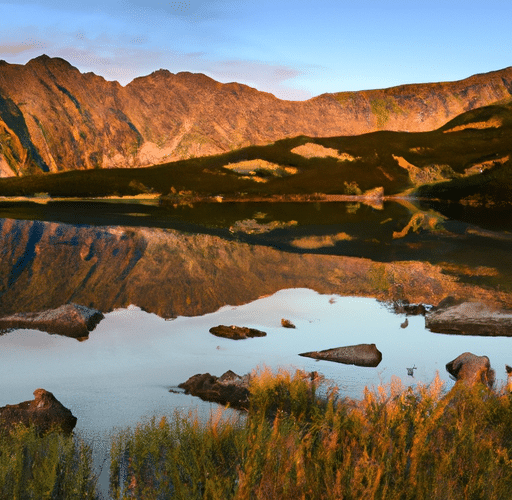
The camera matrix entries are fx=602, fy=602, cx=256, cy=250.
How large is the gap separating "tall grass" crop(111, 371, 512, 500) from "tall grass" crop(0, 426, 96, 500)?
52cm

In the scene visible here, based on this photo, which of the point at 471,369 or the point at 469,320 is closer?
the point at 471,369

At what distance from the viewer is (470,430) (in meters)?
9.03

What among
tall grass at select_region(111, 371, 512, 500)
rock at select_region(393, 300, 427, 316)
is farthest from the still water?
tall grass at select_region(111, 371, 512, 500)

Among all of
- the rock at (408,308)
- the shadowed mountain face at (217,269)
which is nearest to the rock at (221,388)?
the shadowed mountain face at (217,269)

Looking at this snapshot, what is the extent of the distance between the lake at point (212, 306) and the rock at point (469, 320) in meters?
0.50

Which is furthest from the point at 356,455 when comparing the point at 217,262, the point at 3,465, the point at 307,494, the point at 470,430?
the point at 217,262

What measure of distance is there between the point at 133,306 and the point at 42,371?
332 inches

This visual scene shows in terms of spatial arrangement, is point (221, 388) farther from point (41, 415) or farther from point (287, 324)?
point (287, 324)

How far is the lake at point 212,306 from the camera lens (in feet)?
46.0

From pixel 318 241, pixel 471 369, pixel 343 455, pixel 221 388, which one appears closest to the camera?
pixel 343 455

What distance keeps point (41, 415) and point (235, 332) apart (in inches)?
324

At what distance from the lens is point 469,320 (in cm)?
1964

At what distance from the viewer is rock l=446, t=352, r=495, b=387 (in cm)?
1336

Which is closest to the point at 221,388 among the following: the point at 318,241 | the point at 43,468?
the point at 43,468
